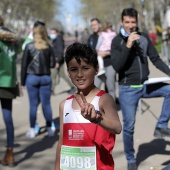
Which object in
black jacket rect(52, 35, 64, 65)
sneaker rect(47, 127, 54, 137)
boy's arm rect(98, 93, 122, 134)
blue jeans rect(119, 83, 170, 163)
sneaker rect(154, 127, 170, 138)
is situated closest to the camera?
boy's arm rect(98, 93, 122, 134)

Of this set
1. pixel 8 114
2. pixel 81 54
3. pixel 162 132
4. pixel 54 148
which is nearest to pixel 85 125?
pixel 81 54

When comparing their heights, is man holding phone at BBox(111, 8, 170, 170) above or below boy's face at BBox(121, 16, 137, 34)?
below

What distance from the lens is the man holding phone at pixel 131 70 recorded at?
5078 millimetres

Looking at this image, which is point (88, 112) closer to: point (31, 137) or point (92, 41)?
point (31, 137)

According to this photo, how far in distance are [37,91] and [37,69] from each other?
0.38m

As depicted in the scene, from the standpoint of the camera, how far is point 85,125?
9.71ft

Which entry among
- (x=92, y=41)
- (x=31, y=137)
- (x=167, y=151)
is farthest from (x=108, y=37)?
(x=167, y=151)

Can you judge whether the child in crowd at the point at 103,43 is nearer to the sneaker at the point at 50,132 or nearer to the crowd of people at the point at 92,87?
the crowd of people at the point at 92,87

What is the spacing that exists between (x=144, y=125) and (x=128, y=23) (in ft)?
11.3

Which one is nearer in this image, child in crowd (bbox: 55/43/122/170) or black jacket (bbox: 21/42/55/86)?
child in crowd (bbox: 55/43/122/170)

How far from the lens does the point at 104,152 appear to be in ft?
9.89

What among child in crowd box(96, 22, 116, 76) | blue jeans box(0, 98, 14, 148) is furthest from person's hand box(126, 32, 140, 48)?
child in crowd box(96, 22, 116, 76)

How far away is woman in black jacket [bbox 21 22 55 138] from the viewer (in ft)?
24.2

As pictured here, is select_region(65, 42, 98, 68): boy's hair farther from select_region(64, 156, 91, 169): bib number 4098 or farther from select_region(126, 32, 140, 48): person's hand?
select_region(126, 32, 140, 48): person's hand
